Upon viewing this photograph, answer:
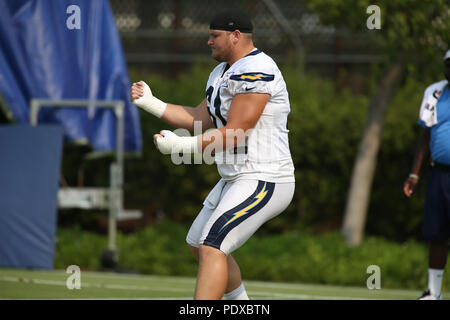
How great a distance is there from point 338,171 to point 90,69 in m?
3.44

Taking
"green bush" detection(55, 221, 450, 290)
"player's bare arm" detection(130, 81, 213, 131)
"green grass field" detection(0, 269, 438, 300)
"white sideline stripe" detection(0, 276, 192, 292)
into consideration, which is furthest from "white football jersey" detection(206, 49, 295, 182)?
"green bush" detection(55, 221, 450, 290)

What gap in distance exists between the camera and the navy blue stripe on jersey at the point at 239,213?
486 centimetres

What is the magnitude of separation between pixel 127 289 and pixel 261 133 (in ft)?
10.5

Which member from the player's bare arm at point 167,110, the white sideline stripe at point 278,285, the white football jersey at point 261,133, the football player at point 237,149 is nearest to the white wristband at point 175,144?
the football player at point 237,149

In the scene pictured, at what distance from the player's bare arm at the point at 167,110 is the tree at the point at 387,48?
4295 mm

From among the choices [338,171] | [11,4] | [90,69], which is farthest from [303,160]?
Answer: [11,4]

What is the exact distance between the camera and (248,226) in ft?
Answer: 16.2

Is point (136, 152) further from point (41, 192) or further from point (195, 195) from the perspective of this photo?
point (41, 192)

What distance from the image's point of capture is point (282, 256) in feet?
34.2

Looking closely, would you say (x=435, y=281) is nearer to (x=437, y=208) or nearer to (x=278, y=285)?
(x=437, y=208)

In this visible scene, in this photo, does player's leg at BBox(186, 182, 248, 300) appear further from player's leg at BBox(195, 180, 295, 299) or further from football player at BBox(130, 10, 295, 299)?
player's leg at BBox(195, 180, 295, 299)

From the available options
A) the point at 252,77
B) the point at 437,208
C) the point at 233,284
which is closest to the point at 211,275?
the point at 233,284

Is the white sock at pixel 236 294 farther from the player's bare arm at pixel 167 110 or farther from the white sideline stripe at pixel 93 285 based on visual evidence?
the white sideline stripe at pixel 93 285
